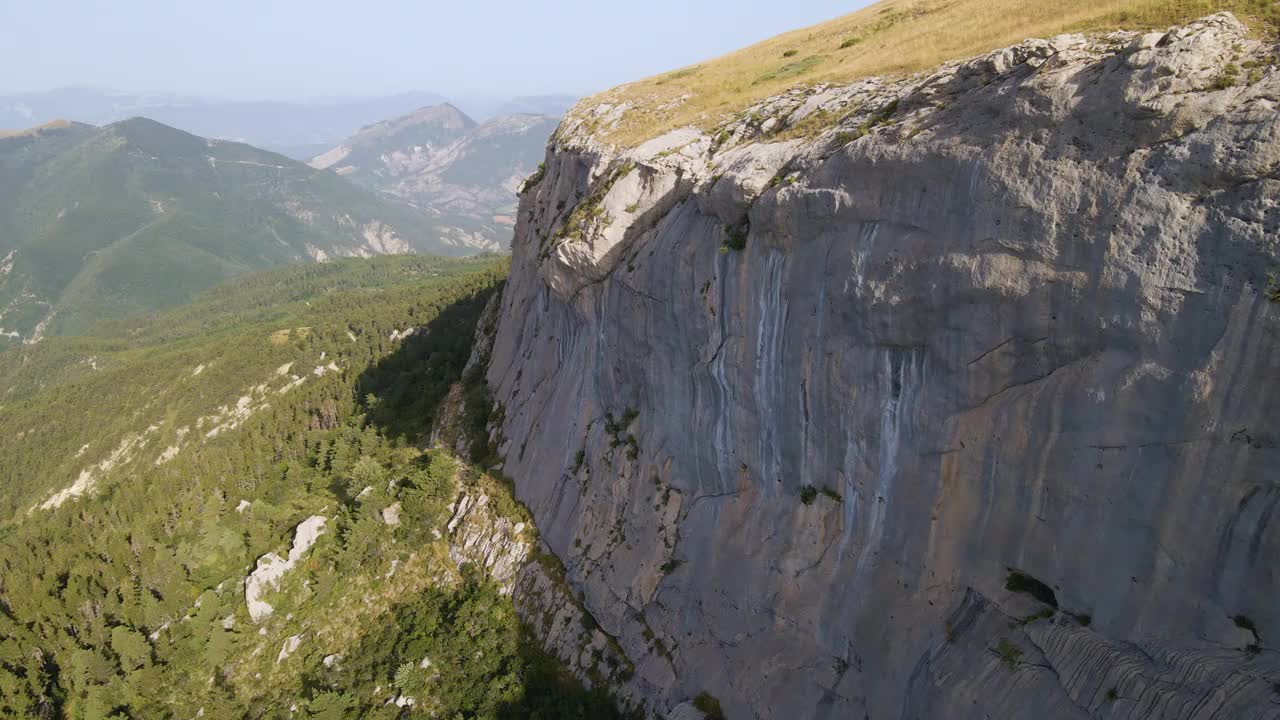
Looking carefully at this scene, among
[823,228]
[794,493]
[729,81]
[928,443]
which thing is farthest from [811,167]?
[729,81]

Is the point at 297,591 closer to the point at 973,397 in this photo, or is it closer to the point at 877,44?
the point at 973,397

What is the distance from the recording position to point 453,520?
41.4m

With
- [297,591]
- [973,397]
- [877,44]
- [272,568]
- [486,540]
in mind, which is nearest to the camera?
[973,397]

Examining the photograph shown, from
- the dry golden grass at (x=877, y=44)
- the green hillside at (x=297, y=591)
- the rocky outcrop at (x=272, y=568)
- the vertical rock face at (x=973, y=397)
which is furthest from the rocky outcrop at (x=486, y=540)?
the dry golden grass at (x=877, y=44)

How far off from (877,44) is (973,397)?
89.2 feet

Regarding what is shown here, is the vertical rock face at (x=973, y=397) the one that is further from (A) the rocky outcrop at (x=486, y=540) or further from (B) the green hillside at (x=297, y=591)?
(B) the green hillside at (x=297, y=591)

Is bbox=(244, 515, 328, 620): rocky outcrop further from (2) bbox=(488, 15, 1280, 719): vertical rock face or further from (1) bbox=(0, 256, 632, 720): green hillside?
(2) bbox=(488, 15, 1280, 719): vertical rock face

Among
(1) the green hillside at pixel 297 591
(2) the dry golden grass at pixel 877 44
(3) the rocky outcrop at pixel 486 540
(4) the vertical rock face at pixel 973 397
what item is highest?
(2) the dry golden grass at pixel 877 44

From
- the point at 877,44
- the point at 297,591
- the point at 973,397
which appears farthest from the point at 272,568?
the point at 877,44

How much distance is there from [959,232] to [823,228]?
4880mm

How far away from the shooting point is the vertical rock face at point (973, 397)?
14.4 m

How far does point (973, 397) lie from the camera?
18.7 m

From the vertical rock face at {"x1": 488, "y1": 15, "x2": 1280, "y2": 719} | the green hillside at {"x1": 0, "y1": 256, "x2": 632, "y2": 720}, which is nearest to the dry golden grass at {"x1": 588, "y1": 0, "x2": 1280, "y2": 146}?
the vertical rock face at {"x1": 488, "y1": 15, "x2": 1280, "y2": 719}

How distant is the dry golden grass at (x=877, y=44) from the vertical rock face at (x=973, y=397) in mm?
3713
